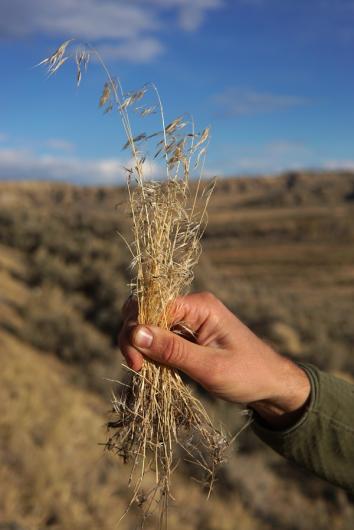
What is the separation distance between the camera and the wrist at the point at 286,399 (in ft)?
8.07

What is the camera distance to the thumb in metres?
2.07

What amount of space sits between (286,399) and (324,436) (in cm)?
24

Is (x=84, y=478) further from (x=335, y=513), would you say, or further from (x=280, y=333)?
(x=280, y=333)

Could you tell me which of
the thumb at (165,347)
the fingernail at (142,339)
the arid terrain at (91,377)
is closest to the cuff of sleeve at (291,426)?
the arid terrain at (91,377)

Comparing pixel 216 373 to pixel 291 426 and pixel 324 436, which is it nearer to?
pixel 291 426

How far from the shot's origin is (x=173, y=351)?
6.84 ft

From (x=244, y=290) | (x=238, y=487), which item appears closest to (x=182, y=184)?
(x=238, y=487)

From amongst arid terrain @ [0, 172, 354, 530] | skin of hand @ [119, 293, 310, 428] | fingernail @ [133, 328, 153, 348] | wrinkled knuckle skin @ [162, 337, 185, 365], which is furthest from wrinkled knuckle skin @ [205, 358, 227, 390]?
A: arid terrain @ [0, 172, 354, 530]

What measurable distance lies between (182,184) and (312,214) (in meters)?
52.4

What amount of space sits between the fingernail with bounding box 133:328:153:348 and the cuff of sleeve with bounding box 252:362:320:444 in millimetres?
784

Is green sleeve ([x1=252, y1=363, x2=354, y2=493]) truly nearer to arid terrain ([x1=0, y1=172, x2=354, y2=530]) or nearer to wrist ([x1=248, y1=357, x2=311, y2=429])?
wrist ([x1=248, y1=357, x2=311, y2=429])

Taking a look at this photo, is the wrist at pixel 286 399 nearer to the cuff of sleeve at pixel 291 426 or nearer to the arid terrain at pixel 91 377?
the cuff of sleeve at pixel 291 426

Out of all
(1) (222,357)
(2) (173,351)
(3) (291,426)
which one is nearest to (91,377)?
(3) (291,426)

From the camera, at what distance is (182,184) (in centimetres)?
213
